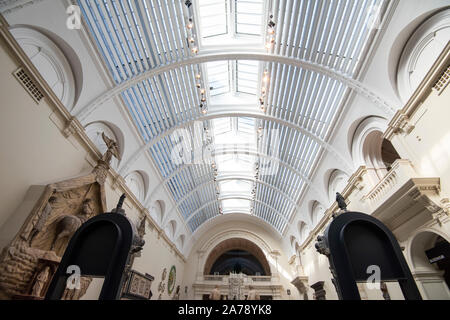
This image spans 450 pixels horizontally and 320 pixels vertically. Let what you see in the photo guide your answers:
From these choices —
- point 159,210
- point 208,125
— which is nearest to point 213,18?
point 208,125

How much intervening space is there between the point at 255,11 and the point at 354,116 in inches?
Result: 252

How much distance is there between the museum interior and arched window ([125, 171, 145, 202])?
0.12m

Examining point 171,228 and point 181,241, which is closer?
point 171,228

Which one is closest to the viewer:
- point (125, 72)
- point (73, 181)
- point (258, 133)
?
point (73, 181)

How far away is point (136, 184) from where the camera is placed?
13.3m

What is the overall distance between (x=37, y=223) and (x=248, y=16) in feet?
37.0

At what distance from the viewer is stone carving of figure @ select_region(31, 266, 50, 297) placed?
616cm

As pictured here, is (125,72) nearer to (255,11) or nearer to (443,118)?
(255,11)

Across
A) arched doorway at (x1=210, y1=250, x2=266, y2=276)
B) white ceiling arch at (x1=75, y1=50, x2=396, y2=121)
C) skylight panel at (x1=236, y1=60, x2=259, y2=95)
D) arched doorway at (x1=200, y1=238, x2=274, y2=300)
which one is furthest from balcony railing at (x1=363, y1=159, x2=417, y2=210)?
arched doorway at (x1=210, y1=250, x2=266, y2=276)

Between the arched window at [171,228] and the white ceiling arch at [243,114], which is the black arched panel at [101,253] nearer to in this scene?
the white ceiling arch at [243,114]

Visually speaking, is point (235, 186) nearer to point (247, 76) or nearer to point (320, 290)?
point (320, 290)

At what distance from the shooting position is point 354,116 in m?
9.88

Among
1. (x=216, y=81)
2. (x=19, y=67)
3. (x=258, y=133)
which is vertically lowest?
(x=19, y=67)
